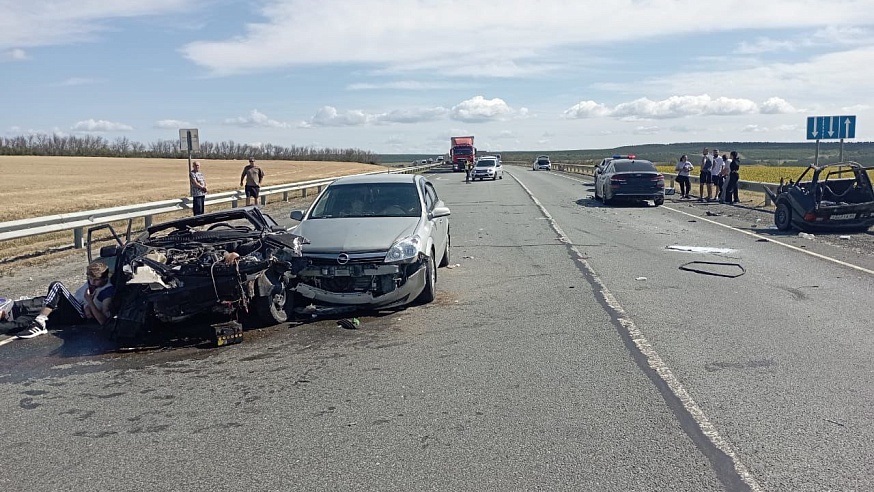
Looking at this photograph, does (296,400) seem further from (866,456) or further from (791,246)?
(791,246)

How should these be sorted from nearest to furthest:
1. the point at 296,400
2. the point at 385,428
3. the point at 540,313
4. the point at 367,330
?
the point at 385,428 < the point at 296,400 < the point at 367,330 < the point at 540,313

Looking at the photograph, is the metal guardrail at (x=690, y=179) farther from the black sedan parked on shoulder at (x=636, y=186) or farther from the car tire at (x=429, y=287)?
the car tire at (x=429, y=287)

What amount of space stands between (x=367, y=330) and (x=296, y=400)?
7.67 ft

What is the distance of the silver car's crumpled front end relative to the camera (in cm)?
833

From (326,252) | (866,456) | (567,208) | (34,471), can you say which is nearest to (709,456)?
(866,456)

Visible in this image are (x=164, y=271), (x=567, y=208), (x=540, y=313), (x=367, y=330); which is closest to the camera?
(x=164, y=271)

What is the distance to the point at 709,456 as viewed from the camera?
4500mm

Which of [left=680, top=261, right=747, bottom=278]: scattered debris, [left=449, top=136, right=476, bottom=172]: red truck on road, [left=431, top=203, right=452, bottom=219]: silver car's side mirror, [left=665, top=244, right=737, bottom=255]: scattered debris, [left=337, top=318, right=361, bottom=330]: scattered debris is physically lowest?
[left=337, top=318, right=361, bottom=330]: scattered debris

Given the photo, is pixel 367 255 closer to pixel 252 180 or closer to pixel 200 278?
pixel 200 278

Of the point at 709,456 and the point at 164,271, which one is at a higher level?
the point at 164,271

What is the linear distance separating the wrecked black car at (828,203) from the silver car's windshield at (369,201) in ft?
31.7

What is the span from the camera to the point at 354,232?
29.2 feet

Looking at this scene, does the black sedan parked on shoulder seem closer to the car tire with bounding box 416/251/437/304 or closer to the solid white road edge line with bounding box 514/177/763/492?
the solid white road edge line with bounding box 514/177/763/492

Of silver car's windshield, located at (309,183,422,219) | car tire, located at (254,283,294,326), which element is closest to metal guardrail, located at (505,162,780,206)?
silver car's windshield, located at (309,183,422,219)
